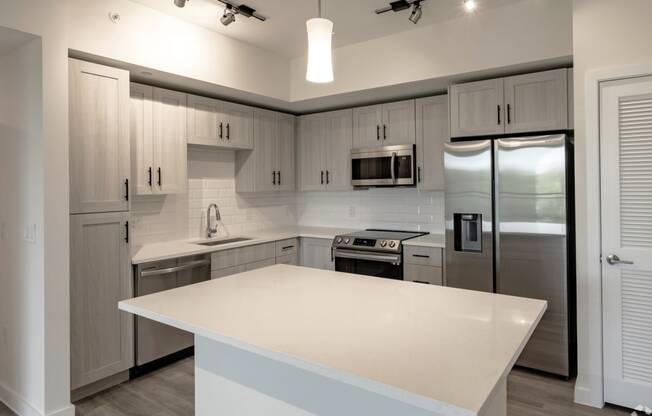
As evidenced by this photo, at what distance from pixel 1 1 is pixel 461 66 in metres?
3.08

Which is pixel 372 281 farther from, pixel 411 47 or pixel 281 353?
pixel 411 47

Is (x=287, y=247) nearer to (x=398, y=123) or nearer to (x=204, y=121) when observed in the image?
(x=204, y=121)

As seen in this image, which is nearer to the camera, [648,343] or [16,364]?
[648,343]

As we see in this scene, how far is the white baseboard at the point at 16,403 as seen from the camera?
8.39 ft

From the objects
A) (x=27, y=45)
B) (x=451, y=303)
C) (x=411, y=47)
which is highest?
(x=411, y=47)

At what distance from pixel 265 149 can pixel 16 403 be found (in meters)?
2.98

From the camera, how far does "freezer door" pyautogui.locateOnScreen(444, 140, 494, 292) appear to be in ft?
10.7

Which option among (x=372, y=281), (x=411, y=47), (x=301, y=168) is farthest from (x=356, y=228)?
(x=372, y=281)

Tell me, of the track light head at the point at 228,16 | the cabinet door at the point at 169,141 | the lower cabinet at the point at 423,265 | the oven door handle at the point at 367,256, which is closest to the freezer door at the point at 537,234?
the lower cabinet at the point at 423,265

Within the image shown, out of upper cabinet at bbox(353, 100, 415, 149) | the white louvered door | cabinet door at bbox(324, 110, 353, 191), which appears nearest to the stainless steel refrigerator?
the white louvered door

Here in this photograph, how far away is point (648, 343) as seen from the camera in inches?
101

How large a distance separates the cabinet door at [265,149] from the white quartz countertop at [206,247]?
0.54m

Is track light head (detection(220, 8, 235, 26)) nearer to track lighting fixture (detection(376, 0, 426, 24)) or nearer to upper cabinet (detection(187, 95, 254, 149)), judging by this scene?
upper cabinet (detection(187, 95, 254, 149))

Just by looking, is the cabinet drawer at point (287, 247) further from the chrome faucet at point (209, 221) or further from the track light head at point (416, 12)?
the track light head at point (416, 12)
